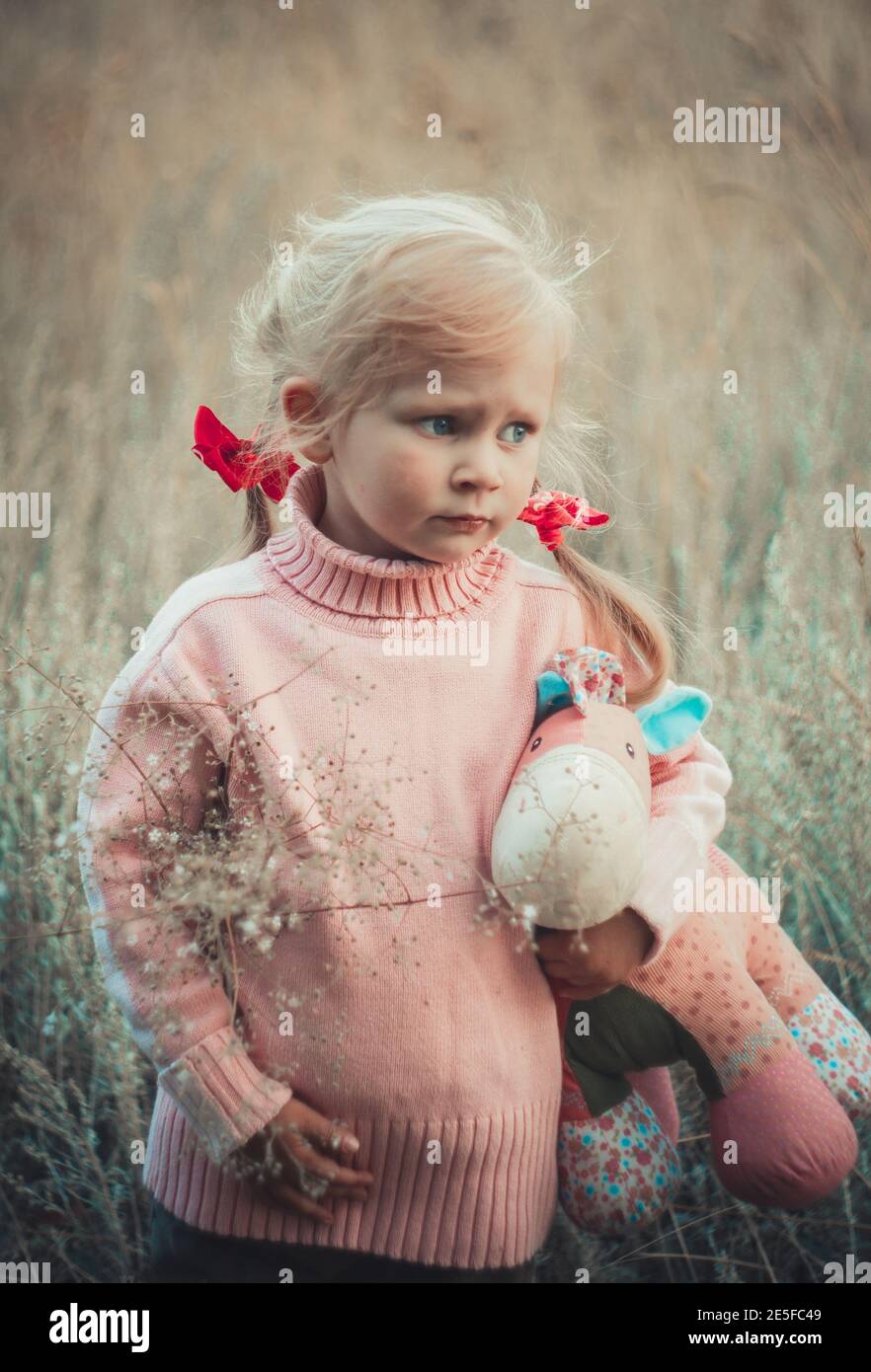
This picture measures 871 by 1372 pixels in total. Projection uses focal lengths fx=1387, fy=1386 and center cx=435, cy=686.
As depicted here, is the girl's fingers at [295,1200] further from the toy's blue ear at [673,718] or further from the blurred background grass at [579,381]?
the toy's blue ear at [673,718]

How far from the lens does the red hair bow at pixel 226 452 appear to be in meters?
1.65

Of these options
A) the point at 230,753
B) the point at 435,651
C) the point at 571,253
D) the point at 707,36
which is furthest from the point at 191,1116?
the point at 707,36

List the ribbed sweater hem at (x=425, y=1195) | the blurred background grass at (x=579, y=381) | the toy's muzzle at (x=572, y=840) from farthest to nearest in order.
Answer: the blurred background grass at (x=579, y=381)
the ribbed sweater hem at (x=425, y=1195)
the toy's muzzle at (x=572, y=840)

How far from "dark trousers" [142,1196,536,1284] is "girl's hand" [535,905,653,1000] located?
36 cm

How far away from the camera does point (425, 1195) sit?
1.57 m

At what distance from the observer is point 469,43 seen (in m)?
1.88

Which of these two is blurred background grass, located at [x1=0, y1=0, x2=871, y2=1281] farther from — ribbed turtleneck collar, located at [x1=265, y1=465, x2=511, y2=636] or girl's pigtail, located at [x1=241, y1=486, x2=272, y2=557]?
ribbed turtleneck collar, located at [x1=265, y1=465, x2=511, y2=636]

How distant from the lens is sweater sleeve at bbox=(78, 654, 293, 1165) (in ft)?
4.99

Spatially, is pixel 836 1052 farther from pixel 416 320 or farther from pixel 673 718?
pixel 416 320

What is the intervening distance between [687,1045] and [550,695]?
1.47ft

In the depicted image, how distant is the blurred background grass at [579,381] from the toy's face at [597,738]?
1.44 ft

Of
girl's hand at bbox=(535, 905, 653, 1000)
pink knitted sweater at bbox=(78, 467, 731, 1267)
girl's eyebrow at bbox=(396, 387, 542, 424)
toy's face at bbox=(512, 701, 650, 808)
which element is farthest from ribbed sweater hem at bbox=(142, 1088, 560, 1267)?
girl's eyebrow at bbox=(396, 387, 542, 424)

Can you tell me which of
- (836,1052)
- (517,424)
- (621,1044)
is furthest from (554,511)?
(836,1052)

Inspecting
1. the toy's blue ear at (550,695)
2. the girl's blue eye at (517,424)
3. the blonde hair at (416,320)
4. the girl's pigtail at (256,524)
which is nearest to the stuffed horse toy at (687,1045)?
the toy's blue ear at (550,695)
